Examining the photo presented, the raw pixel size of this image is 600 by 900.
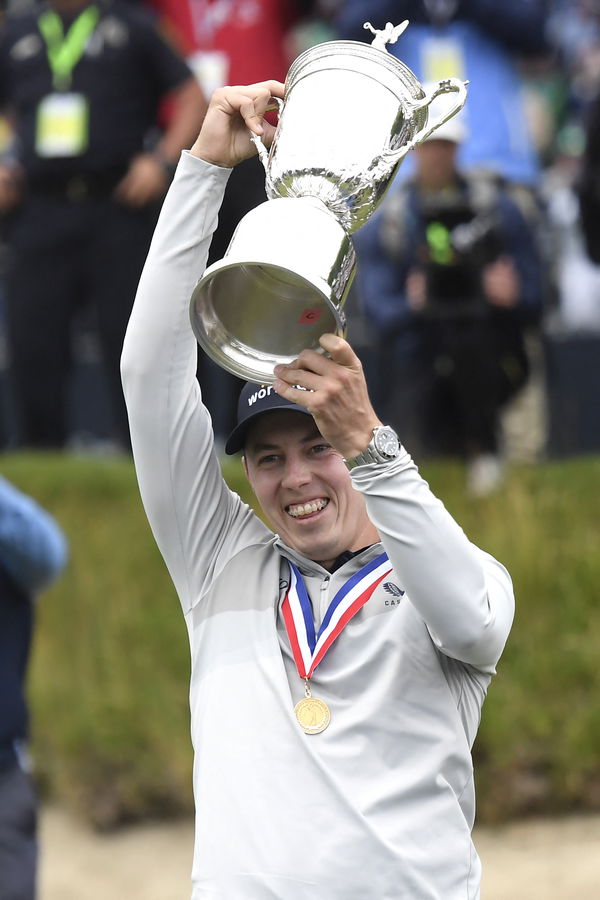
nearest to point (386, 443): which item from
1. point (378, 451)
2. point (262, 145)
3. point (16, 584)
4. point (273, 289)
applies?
point (378, 451)

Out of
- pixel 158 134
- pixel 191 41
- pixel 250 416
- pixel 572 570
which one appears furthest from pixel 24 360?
pixel 250 416

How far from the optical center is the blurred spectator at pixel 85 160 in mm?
6543

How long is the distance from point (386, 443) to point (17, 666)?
2258 millimetres

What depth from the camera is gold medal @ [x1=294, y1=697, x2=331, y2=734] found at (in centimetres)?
254

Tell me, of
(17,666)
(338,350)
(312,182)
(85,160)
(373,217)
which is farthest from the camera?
(85,160)

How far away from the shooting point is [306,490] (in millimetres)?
2734

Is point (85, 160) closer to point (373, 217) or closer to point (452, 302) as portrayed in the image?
point (373, 217)

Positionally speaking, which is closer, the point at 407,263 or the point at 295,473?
the point at 295,473

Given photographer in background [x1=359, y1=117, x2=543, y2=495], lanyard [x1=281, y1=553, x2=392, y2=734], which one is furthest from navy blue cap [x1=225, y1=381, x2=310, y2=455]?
photographer in background [x1=359, y1=117, x2=543, y2=495]

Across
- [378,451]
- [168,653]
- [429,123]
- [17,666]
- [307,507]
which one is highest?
[429,123]

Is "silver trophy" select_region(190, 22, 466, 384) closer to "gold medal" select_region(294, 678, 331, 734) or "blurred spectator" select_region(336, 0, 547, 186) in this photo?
"gold medal" select_region(294, 678, 331, 734)

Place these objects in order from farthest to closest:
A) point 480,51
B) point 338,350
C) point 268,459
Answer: point 480,51 < point 268,459 < point 338,350

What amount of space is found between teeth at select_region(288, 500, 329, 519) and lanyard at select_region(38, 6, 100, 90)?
4275 millimetres

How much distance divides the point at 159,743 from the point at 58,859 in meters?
0.64
